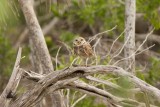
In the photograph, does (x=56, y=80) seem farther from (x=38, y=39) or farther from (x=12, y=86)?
(x=38, y=39)

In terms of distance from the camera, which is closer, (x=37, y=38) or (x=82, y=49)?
(x=82, y=49)

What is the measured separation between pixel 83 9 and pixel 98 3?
55 centimetres

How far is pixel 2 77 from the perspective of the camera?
47.0 feet

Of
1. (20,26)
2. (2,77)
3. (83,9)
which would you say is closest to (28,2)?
(83,9)

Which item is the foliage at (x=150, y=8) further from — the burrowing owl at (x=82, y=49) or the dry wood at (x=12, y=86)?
the dry wood at (x=12, y=86)

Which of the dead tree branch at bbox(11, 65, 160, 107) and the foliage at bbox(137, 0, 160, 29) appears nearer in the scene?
the dead tree branch at bbox(11, 65, 160, 107)

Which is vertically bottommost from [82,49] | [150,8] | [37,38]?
[150,8]

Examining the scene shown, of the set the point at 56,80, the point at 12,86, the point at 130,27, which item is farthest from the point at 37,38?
the point at 56,80

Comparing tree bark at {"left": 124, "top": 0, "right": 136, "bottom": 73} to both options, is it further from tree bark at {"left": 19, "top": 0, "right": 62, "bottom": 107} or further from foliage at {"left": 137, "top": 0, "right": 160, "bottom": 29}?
tree bark at {"left": 19, "top": 0, "right": 62, "bottom": 107}

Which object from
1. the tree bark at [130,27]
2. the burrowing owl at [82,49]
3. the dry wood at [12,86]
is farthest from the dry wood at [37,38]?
the burrowing owl at [82,49]

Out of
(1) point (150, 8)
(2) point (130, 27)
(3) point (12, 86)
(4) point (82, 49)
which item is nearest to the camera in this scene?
(4) point (82, 49)

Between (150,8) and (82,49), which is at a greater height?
(82,49)

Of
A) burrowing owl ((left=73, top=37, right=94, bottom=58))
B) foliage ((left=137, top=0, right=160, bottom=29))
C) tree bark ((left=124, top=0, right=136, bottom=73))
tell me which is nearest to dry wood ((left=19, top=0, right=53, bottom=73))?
tree bark ((left=124, top=0, right=136, bottom=73))

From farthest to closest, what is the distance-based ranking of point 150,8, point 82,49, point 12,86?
1. point 150,8
2. point 12,86
3. point 82,49
